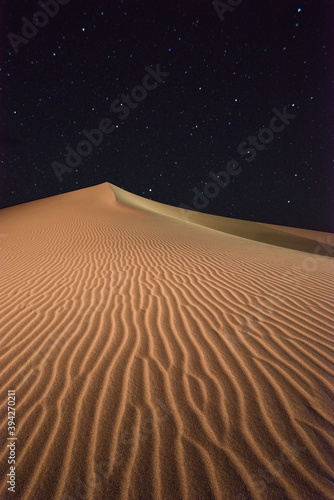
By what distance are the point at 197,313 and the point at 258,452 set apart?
193 cm

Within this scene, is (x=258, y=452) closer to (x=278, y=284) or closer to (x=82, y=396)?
(x=82, y=396)

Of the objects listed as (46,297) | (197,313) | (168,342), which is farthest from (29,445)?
(46,297)

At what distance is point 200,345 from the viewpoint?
2.63 m

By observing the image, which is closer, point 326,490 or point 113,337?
point 326,490

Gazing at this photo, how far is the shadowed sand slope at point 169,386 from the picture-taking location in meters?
1.40

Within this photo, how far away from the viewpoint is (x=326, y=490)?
1.33 meters

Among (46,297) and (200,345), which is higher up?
(46,297)

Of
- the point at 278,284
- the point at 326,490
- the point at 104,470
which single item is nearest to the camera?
the point at 326,490

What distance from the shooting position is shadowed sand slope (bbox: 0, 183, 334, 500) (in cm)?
140

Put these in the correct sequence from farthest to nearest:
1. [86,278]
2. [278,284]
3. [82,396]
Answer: [86,278]
[278,284]
[82,396]

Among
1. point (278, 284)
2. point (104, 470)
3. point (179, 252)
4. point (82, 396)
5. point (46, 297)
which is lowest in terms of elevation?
point (278, 284)

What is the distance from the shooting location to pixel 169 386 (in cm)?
204

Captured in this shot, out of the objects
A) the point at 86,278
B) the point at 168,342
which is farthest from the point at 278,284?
the point at 86,278

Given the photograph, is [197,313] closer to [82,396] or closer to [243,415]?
[243,415]
